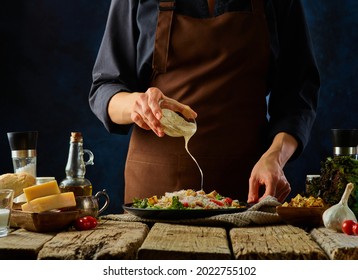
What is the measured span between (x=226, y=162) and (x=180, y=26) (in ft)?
1.80

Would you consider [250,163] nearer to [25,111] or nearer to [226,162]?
[226,162]

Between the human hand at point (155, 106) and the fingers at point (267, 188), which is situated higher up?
the human hand at point (155, 106)

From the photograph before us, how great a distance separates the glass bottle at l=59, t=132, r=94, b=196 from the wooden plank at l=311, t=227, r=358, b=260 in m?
0.81

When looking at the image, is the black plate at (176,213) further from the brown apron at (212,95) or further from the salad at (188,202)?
the brown apron at (212,95)

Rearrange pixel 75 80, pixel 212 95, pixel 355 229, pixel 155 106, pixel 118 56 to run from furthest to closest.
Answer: pixel 75 80 < pixel 118 56 < pixel 212 95 < pixel 155 106 < pixel 355 229

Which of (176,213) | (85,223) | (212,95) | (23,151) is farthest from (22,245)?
(212,95)

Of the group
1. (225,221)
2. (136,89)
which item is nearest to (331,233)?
(225,221)

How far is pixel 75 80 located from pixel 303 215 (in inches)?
139

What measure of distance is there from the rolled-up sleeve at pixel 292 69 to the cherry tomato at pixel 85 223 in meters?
A: 1.06

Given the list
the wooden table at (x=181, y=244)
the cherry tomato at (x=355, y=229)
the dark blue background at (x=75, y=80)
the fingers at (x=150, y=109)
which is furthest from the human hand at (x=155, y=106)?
the dark blue background at (x=75, y=80)

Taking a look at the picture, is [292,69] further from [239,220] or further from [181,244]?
[181,244]

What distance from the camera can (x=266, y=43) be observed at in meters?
2.66

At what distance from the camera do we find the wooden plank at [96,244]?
4.69 feet

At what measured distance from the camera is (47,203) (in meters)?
1.79
